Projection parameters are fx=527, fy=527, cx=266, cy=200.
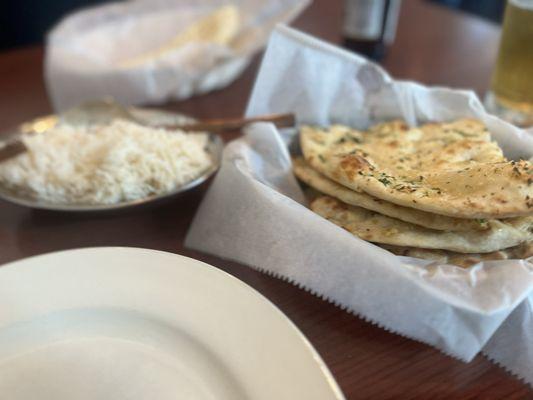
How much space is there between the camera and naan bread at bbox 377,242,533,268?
0.58 metres

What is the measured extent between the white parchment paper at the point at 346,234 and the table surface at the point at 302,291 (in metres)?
0.02

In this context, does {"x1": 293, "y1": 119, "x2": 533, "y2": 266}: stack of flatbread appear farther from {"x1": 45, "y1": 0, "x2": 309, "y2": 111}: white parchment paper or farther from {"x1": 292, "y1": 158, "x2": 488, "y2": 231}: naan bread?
{"x1": 45, "y1": 0, "x2": 309, "y2": 111}: white parchment paper

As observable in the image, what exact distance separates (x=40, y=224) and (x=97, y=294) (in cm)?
28

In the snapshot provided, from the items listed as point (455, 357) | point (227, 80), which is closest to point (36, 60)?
point (227, 80)

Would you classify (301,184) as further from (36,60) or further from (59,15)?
(59,15)

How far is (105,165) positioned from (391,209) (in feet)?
1.32

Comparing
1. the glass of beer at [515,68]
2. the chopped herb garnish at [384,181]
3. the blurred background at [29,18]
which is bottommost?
the blurred background at [29,18]

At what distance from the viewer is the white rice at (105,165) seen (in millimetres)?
731

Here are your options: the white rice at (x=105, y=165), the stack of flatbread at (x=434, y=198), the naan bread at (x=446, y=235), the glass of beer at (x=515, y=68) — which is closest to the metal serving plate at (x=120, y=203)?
the white rice at (x=105, y=165)

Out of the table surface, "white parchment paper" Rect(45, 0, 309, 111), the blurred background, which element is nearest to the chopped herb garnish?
the table surface

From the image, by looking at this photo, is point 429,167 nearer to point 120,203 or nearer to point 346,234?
point 346,234

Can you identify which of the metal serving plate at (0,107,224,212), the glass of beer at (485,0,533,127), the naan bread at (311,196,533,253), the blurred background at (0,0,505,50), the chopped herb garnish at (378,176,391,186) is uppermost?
the glass of beer at (485,0,533,127)

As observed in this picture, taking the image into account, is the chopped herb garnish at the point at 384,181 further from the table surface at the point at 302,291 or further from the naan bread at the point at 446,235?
the table surface at the point at 302,291

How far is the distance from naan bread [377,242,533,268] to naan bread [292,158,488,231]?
3 centimetres
